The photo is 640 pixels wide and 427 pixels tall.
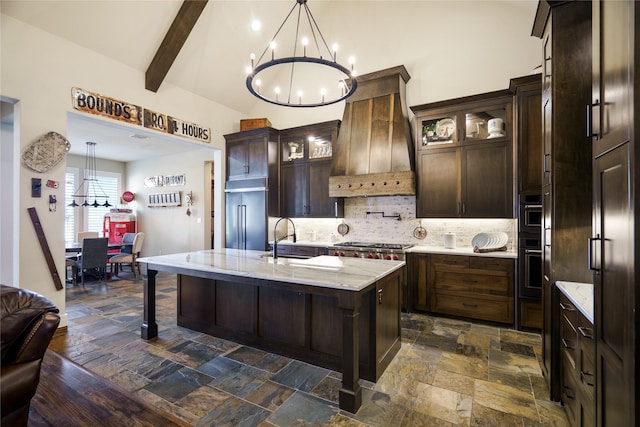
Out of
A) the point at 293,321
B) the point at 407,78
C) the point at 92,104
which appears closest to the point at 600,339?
the point at 293,321

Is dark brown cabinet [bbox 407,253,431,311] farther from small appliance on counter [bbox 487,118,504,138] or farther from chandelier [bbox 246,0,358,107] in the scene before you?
chandelier [bbox 246,0,358,107]

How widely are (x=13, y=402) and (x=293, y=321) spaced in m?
1.89

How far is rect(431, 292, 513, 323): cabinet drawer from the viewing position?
3.62m

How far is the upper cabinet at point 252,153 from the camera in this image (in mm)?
5445

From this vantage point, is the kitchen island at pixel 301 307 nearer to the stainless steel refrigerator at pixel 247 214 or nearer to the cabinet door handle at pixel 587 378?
the cabinet door handle at pixel 587 378

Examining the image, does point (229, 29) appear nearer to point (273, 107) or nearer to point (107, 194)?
point (273, 107)

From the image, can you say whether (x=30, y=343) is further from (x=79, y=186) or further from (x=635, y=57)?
(x=79, y=186)

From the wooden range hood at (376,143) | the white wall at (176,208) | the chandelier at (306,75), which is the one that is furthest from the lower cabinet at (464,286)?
the white wall at (176,208)

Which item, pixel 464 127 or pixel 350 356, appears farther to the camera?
pixel 464 127

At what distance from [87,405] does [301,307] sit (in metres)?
1.65

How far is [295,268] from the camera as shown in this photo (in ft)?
8.81

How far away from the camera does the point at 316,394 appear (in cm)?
231

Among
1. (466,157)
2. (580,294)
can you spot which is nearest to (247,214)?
(466,157)

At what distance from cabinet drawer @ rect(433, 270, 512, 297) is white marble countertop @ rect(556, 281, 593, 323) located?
169 centimetres
